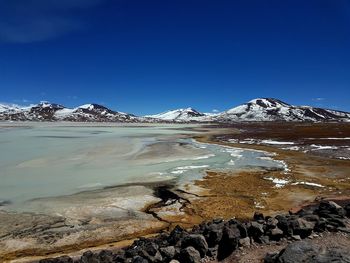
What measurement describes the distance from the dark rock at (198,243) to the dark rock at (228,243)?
449mm

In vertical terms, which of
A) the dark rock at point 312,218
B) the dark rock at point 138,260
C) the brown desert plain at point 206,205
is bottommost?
the brown desert plain at point 206,205

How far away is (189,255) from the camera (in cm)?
1154

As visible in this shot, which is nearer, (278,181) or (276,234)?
(276,234)

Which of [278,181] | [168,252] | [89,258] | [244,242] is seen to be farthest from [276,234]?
[278,181]

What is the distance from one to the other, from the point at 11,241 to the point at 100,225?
366cm

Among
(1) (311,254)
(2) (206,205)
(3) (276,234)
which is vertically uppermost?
(1) (311,254)

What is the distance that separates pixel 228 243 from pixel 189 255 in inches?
50.6

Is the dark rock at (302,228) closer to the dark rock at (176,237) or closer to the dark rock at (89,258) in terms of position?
the dark rock at (176,237)

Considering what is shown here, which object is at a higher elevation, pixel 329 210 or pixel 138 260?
pixel 329 210

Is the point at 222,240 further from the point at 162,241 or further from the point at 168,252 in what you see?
the point at 162,241

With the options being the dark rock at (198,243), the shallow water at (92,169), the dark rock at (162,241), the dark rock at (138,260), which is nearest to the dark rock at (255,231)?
the dark rock at (198,243)

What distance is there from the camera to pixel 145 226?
1767cm

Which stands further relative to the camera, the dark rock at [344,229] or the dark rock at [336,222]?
the dark rock at [336,222]

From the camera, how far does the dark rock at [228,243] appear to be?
12.0 m
